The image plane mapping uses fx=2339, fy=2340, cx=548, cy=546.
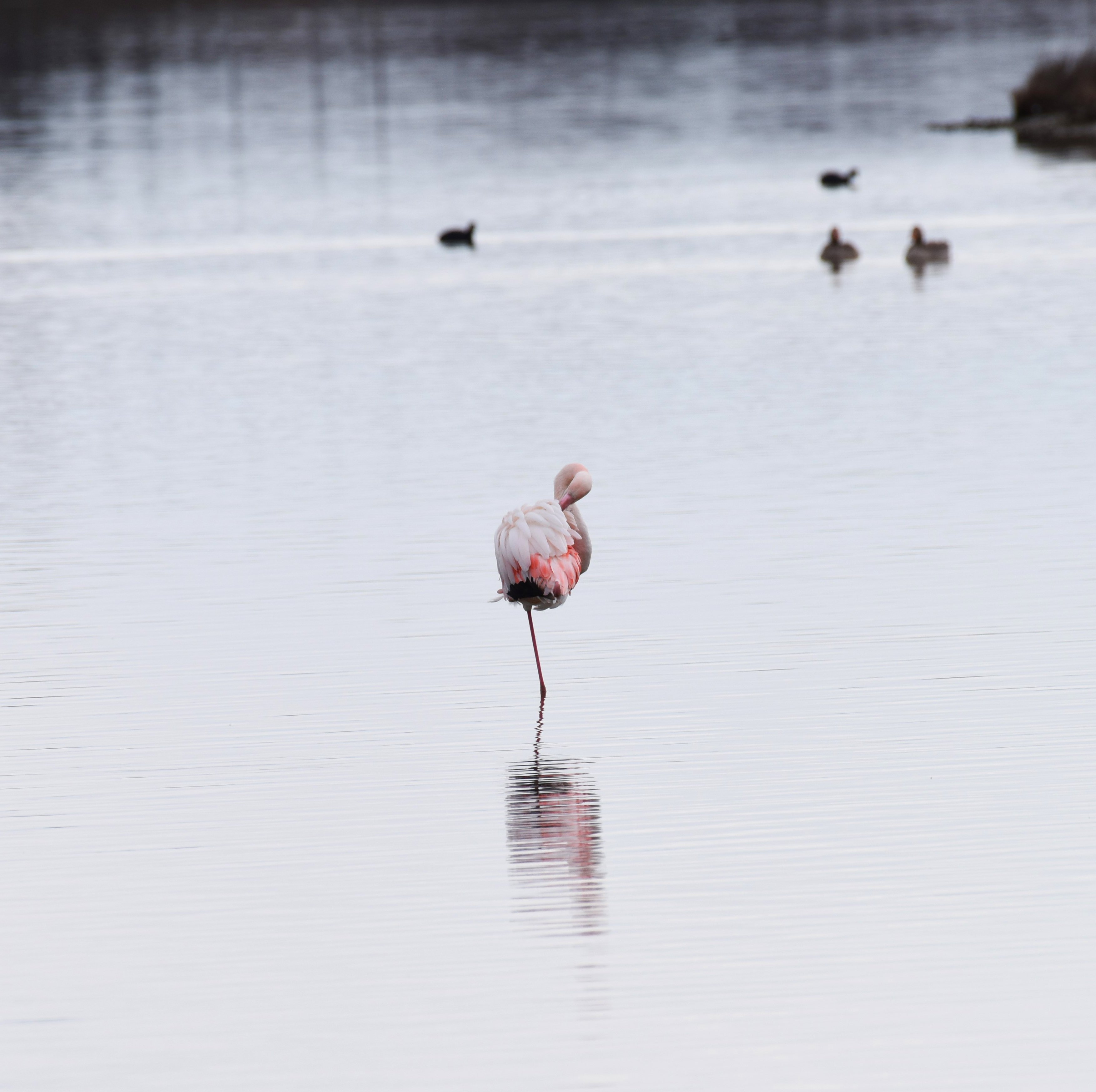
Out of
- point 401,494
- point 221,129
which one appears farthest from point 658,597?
point 221,129

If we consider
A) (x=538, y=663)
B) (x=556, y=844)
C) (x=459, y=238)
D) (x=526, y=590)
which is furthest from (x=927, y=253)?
(x=556, y=844)

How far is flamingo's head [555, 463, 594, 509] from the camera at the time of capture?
475 inches

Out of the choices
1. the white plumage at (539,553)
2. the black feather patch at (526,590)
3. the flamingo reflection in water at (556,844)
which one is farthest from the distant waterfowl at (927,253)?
the flamingo reflection in water at (556,844)

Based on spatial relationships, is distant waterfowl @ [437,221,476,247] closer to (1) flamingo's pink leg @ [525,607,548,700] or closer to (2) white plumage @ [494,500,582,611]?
(1) flamingo's pink leg @ [525,607,548,700]

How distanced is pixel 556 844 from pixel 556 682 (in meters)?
2.77

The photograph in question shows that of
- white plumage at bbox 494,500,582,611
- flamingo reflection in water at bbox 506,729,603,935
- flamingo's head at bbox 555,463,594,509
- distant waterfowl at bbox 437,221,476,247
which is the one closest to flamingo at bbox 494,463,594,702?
white plumage at bbox 494,500,582,611

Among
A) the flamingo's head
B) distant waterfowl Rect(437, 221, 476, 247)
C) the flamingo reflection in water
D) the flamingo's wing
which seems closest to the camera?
the flamingo reflection in water

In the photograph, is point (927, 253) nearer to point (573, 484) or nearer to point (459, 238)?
point (459, 238)

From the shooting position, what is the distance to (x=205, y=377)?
25219 millimetres

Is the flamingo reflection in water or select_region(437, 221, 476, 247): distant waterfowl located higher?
select_region(437, 221, 476, 247): distant waterfowl

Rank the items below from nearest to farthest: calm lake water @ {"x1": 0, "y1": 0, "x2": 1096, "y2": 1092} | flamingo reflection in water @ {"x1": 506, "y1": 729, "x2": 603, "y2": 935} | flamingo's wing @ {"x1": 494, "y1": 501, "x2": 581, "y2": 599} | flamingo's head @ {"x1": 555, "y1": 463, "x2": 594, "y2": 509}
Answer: calm lake water @ {"x1": 0, "y1": 0, "x2": 1096, "y2": 1092}, flamingo reflection in water @ {"x1": 506, "y1": 729, "x2": 603, "y2": 935}, flamingo's wing @ {"x1": 494, "y1": 501, "x2": 581, "y2": 599}, flamingo's head @ {"x1": 555, "y1": 463, "x2": 594, "y2": 509}

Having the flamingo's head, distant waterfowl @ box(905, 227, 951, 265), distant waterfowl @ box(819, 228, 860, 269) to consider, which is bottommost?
the flamingo's head

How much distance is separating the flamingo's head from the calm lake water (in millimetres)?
941

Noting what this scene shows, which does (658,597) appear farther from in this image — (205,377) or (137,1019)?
(205,377)
